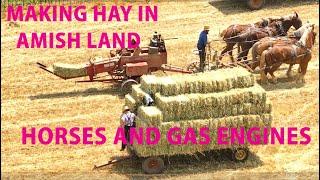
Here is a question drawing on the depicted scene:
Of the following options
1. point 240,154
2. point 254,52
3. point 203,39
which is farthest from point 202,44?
Answer: point 240,154

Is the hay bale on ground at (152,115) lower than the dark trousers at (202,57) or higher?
lower

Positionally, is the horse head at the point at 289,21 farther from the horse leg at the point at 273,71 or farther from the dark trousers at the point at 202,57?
the dark trousers at the point at 202,57

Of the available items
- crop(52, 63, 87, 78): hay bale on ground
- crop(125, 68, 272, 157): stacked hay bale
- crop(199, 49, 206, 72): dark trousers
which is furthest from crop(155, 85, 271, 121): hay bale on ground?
crop(52, 63, 87, 78): hay bale on ground

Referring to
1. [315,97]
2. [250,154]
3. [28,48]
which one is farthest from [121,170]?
[28,48]

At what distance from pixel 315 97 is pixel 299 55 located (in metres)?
1.54

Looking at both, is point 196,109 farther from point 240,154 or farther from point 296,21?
point 296,21

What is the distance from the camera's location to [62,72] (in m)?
21.6

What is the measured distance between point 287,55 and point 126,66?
514cm

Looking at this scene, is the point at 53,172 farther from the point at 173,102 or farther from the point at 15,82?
the point at 15,82

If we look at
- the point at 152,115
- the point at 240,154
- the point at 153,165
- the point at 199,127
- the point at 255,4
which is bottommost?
the point at 153,165

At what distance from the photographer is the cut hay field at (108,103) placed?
16.7m

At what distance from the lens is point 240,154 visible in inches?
662

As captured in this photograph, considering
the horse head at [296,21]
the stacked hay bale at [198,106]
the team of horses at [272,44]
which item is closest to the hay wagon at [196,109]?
the stacked hay bale at [198,106]

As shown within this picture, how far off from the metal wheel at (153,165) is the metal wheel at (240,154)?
1854mm
